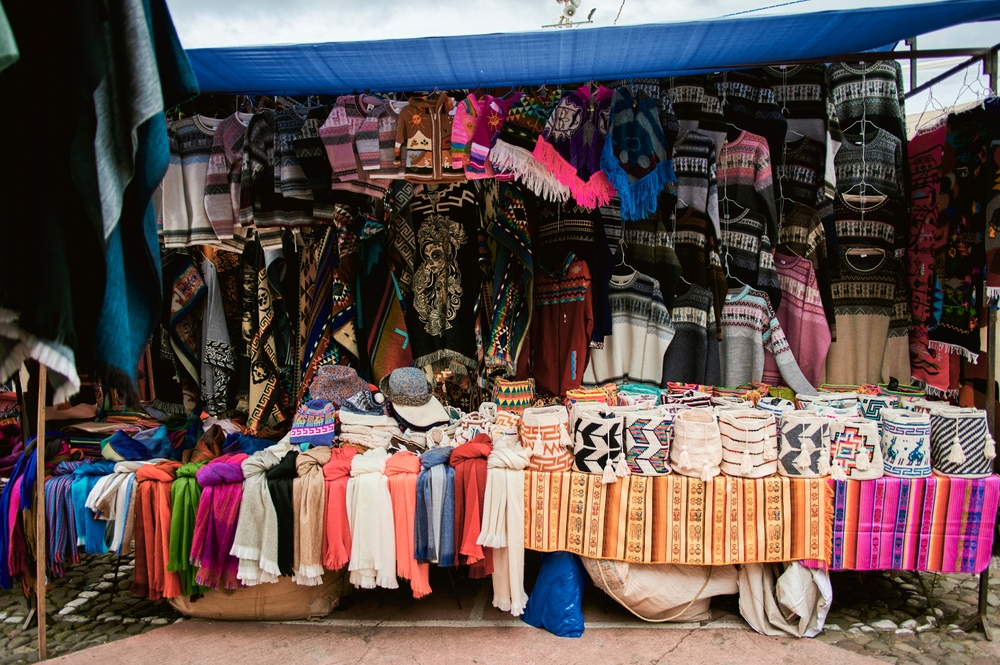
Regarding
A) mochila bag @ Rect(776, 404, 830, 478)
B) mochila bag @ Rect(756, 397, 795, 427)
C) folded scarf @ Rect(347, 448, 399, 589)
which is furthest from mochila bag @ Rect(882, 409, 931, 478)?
folded scarf @ Rect(347, 448, 399, 589)

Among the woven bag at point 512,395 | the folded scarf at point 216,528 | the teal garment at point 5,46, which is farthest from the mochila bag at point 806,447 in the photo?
the teal garment at point 5,46

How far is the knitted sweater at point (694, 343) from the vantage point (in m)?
3.75

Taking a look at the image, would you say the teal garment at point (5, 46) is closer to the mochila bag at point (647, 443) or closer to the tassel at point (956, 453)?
the mochila bag at point (647, 443)

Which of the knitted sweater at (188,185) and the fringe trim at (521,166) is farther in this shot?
the knitted sweater at (188,185)

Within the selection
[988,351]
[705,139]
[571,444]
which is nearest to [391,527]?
[571,444]

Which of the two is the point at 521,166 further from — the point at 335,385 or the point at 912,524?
the point at 912,524

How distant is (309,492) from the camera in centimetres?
282

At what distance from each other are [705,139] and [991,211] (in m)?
1.41

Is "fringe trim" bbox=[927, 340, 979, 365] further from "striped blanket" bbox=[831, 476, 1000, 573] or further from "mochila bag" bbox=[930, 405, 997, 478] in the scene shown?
"striped blanket" bbox=[831, 476, 1000, 573]

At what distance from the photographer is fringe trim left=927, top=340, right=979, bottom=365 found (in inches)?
132

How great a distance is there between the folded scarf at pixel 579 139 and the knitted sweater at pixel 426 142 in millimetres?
486

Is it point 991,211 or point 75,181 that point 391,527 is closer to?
point 75,181

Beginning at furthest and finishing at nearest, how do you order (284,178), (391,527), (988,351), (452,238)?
(452,238) → (284,178) → (988,351) → (391,527)

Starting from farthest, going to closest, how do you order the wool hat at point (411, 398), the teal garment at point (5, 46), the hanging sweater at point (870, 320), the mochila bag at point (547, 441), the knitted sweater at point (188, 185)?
1. the hanging sweater at point (870, 320)
2. the knitted sweater at point (188, 185)
3. the wool hat at point (411, 398)
4. the mochila bag at point (547, 441)
5. the teal garment at point (5, 46)
